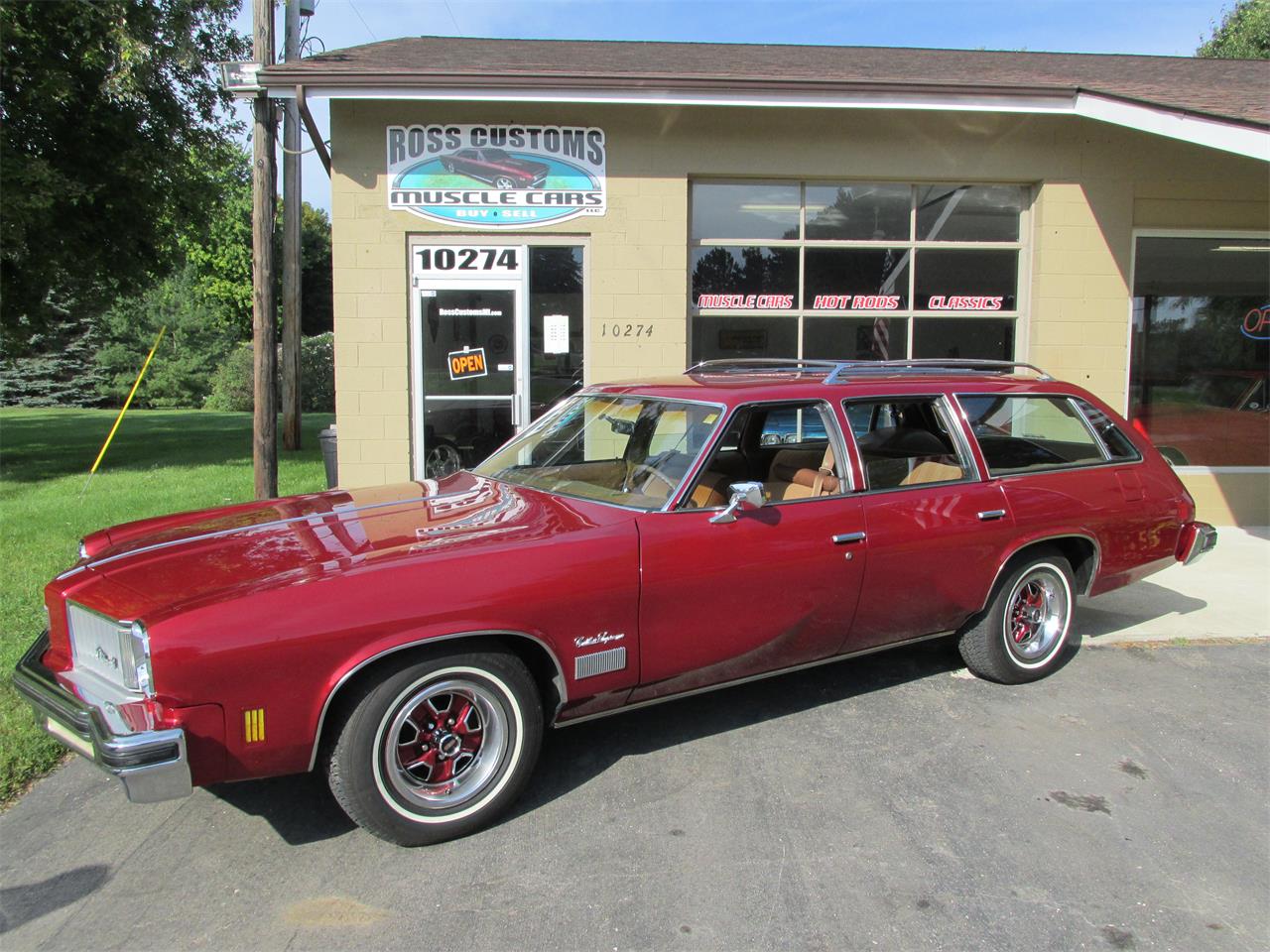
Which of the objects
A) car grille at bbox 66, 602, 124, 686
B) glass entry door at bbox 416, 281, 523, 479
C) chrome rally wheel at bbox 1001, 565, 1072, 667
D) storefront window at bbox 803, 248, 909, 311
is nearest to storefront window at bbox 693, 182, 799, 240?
storefront window at bbox 803, 248, 909, 311

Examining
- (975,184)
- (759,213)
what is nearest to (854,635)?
(759,213)

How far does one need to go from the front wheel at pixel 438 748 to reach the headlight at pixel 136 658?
0.62 m

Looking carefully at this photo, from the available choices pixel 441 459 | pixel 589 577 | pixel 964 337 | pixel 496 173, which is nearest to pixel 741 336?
pixel 964 337

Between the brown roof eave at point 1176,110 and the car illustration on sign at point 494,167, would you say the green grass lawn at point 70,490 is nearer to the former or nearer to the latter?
the car illustration on sign at point 494,167

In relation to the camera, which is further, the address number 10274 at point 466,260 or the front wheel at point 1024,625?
the address number 10274 at point 466,260

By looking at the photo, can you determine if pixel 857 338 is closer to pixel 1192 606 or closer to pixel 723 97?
pixel 723 97

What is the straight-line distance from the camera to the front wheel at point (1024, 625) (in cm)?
473

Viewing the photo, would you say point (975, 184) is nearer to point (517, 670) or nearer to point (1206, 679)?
point (1206, 679)

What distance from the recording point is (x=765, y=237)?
9.05 m

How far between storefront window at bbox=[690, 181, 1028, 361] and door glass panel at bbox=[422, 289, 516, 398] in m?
1.83

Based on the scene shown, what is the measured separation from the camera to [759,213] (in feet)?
29.6

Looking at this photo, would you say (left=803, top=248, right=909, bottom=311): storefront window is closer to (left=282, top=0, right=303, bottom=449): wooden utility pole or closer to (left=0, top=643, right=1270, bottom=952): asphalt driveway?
(left=0, top=643, right=1270, bottom=952): asphalt driveway

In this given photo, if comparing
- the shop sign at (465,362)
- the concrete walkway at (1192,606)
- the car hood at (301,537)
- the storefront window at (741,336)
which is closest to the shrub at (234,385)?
the shop sign at (465,362)

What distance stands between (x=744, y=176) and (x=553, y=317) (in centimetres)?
231
